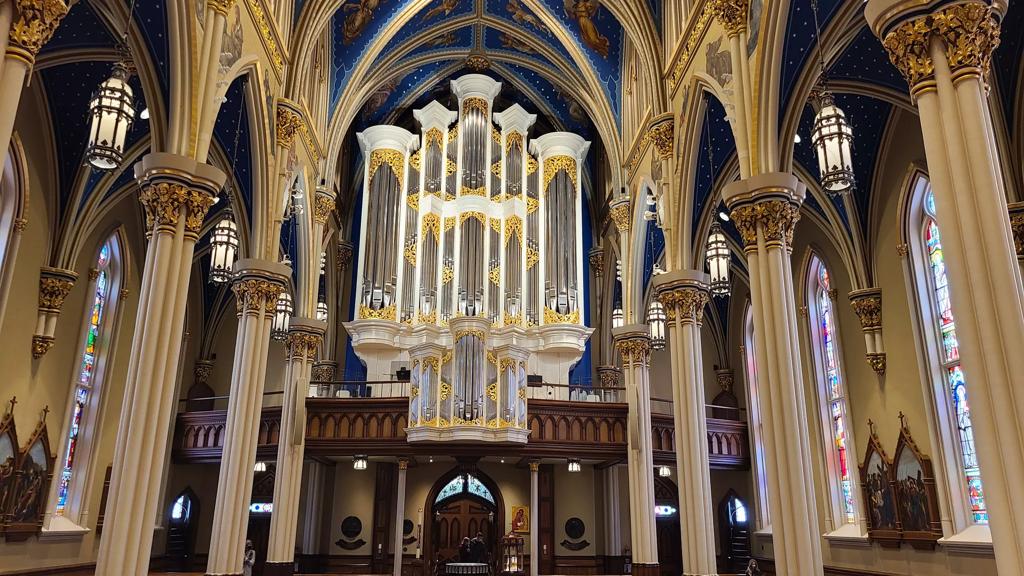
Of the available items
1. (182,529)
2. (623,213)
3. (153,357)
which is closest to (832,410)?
(623,213)

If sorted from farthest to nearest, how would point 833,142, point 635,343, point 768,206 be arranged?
1. point 635,343
2. point 768,206
3. point 833,142

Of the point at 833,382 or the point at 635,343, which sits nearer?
the point at 833,382

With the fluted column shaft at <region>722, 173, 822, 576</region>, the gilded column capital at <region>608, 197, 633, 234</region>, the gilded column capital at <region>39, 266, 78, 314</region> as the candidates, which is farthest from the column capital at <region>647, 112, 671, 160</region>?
the gilded column capital at <region>39, 266, 78, 314</region>

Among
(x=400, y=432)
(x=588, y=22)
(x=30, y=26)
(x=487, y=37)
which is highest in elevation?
(x=487, y=37)

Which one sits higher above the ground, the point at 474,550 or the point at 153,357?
the point at 153,357

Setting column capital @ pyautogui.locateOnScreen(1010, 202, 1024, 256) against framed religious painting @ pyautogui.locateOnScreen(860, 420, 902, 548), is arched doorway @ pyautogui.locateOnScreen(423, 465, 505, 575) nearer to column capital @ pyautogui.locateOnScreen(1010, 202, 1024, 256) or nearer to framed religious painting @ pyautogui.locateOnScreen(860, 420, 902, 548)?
framed religious painting @ pyautogui.locateOnScreen(860, 420, 902, 548)

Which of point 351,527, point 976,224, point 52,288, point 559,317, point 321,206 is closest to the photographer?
point 976,224

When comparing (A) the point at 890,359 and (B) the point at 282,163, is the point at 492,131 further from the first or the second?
(A) the point at 890,359

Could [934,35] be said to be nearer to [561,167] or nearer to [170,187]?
[170,187]

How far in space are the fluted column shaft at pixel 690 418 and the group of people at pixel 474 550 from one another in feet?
26.9

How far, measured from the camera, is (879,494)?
14969 mm

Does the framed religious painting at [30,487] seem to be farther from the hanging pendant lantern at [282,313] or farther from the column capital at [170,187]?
the column capital at [170,187]

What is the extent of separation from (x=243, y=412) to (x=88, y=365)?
218 inches

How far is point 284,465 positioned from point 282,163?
264 inches
